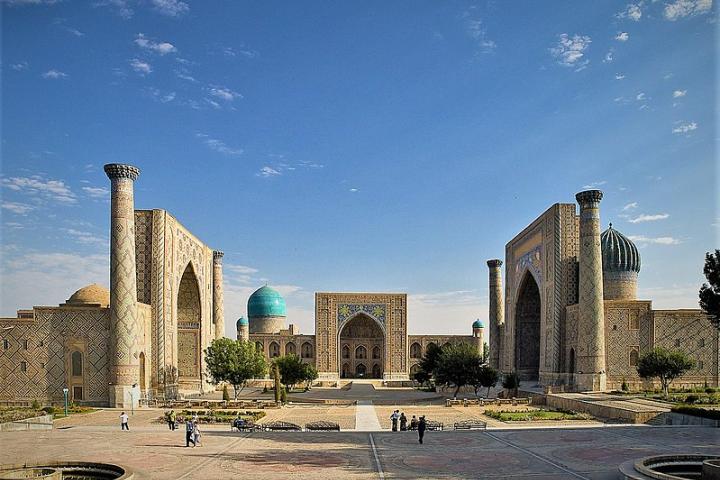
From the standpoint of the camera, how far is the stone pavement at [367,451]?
1234 centimetres

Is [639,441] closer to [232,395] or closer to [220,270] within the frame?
[232,395]

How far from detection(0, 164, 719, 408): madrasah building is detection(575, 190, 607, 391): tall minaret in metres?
0.05

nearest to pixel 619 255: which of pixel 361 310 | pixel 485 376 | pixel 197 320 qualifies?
pixel 485 376

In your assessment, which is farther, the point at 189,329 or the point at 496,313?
the point at 496,313

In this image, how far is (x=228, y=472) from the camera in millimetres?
12305

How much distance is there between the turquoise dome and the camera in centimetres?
6287

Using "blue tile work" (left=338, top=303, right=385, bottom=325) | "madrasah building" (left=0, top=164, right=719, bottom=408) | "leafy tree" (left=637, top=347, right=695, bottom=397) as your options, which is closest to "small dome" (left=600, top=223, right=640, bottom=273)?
"madrasah building" (left=0, top=164, right=719, bottom=408)

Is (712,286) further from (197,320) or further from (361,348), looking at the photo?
(361,348)

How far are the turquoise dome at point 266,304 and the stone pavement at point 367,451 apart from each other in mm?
43392

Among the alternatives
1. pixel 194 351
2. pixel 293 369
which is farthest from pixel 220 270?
pixel 293 369

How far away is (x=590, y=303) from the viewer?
30.3 meters

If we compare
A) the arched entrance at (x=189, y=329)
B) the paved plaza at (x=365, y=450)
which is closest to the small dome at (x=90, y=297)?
the arched entrance at (x=189, y=329)

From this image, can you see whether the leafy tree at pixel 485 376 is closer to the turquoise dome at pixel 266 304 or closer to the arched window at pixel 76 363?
the arched window at pixel 76 363

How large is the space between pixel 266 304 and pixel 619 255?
3524 centimetres
